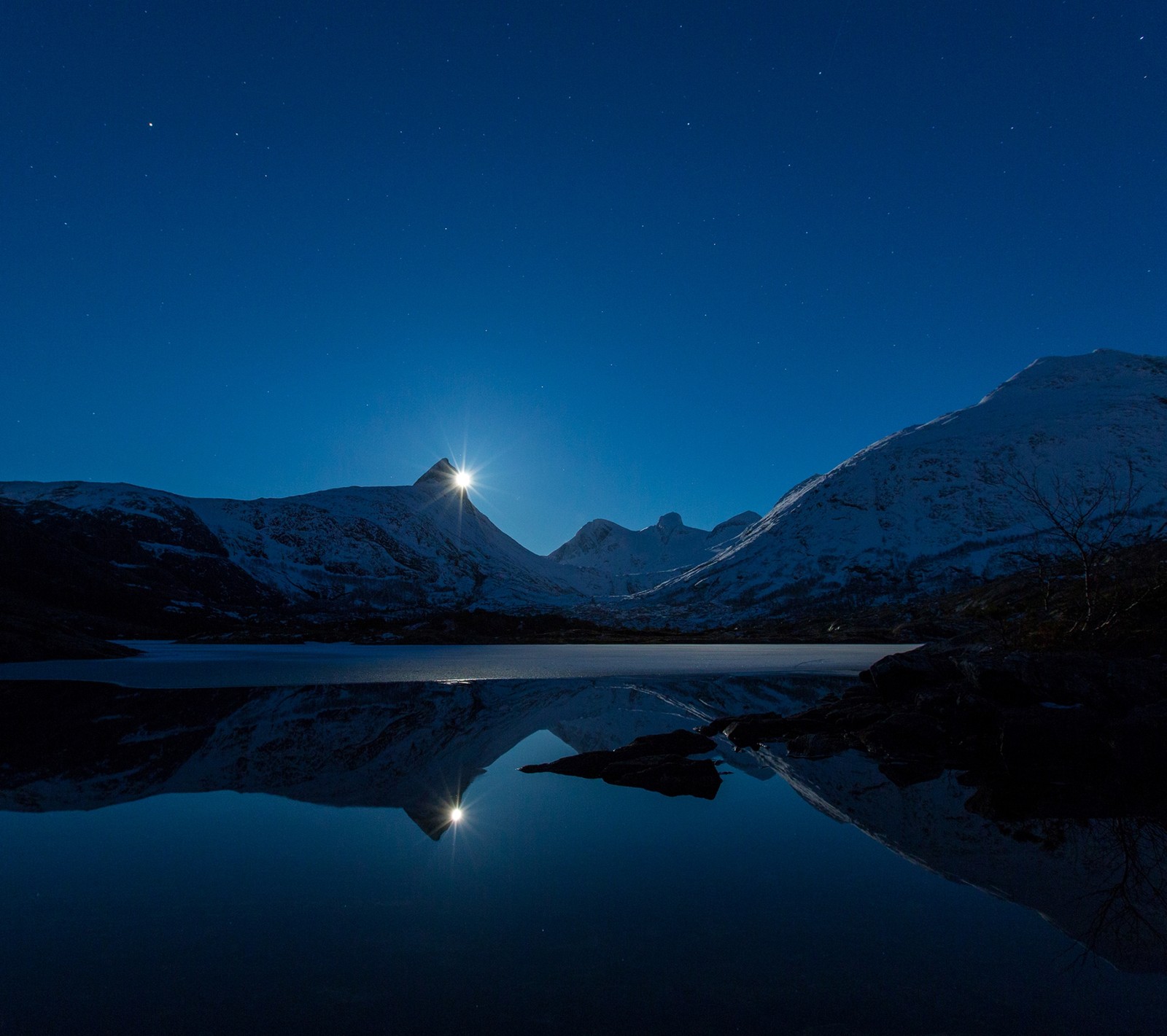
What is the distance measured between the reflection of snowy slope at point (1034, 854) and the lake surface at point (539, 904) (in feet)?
0.19

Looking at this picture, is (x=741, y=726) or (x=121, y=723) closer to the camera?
(x=741, y=726)

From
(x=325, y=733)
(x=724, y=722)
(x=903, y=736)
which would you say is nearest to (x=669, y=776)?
(x=724, y=722)

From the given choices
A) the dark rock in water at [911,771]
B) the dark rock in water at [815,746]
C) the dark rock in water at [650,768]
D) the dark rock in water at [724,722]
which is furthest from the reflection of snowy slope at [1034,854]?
the dark rock in water at [724,722]

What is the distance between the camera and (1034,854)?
10.3 m

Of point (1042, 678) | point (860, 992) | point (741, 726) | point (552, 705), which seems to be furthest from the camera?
point (552, 705)

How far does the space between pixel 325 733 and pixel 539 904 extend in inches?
604

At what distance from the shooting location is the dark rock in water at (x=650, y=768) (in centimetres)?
1479

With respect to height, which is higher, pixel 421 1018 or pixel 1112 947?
pixel 421 1018

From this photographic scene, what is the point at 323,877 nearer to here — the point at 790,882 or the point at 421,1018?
the point at 421,1018

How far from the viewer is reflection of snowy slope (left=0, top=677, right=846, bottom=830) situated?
47.1 feet

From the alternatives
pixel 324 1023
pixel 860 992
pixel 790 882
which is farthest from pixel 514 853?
pixel 860 992

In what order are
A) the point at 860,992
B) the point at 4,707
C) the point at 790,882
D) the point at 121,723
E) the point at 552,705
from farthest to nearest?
the point at 552,705, the point at 4,707, the point at 121,723, the point at 790,882, the point at 860,992

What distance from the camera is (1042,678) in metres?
19.2

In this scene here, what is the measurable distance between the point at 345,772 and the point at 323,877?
21.9 feet
